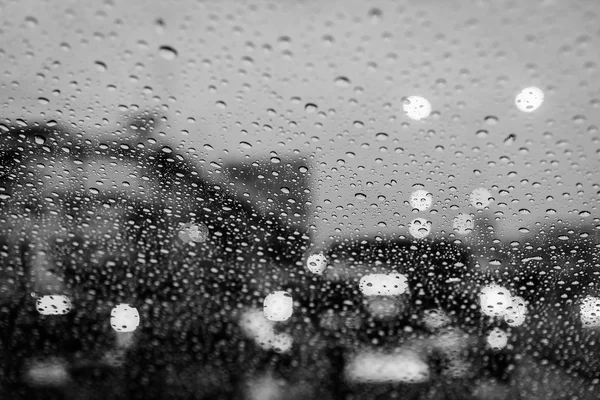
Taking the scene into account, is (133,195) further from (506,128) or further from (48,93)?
(506,128)

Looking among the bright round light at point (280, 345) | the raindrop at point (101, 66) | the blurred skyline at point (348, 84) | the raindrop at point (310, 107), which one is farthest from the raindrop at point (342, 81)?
the bright round light at point (280, 345)

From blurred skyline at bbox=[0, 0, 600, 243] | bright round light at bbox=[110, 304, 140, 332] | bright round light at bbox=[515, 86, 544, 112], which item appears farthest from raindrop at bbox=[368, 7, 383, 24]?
bright round light at bbox=[110, 304, 140, 332]

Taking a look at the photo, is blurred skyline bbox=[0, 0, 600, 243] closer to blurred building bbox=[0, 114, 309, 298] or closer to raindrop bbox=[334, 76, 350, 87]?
raindrop bbox=[334, 76, 350, 87]

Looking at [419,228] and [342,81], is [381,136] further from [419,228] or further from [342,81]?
[419,228]

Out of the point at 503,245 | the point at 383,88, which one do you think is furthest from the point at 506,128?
the point at 503,245

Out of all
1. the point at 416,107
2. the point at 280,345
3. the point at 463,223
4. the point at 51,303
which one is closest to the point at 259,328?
the point at 280,345
